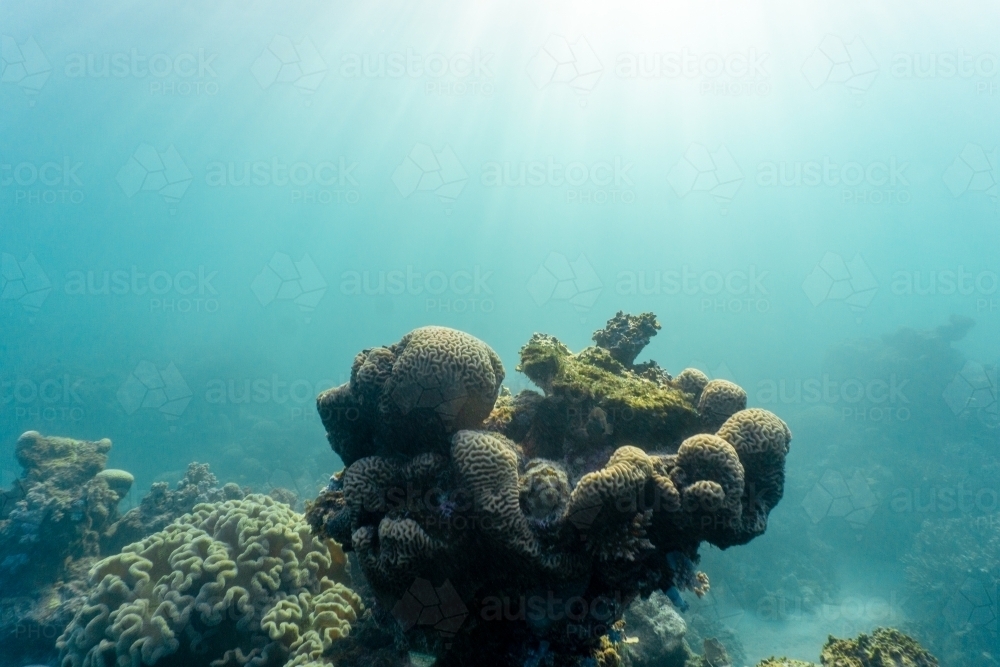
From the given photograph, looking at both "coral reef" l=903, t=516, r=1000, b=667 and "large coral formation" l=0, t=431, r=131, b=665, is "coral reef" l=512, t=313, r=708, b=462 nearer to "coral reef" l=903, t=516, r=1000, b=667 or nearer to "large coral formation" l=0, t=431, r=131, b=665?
"large coral formation" l=0, t=431, r=131, b=665

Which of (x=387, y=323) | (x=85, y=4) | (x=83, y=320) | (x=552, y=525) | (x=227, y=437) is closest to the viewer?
(x=552, y=525)

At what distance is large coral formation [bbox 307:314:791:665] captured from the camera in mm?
Result: 4105

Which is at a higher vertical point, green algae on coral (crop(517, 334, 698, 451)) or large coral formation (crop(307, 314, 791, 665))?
green algae on coral (crop(517, 334, 698, 451))

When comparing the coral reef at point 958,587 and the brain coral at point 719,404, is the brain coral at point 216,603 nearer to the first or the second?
the brain coral at point 719,404

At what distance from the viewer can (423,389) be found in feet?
15.6

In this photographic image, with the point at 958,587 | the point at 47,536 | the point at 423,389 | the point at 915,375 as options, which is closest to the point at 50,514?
the point at 47,536

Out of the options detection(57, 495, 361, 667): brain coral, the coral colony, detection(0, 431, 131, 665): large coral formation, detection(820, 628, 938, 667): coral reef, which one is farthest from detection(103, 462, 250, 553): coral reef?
detection(820, 628, 938, 667): coral reef

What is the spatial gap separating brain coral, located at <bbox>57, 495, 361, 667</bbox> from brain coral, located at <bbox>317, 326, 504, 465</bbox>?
118 inches

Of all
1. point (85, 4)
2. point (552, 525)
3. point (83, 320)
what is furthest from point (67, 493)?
point (83, 320)

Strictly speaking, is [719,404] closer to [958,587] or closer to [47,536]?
[47,536]

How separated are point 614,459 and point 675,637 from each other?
5.93 meters

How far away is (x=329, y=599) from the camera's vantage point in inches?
263

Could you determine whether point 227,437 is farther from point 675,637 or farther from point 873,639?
point 873,639

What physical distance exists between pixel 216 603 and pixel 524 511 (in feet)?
16.7
